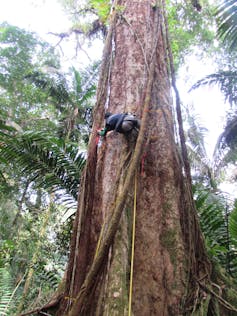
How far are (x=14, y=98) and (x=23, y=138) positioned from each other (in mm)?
5565

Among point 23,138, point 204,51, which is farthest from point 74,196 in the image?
point 204,51

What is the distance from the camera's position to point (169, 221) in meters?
1.90

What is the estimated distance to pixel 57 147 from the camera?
4.16 meters

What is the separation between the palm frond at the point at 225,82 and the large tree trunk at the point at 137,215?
4.56 meters

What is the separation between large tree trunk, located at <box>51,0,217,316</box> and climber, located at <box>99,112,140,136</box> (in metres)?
0.07

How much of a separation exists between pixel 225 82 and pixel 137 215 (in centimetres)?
578

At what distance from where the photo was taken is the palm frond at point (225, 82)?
663 centimetres

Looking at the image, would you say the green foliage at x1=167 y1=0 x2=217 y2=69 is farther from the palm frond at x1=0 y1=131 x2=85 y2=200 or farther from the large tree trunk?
the large tree trunk

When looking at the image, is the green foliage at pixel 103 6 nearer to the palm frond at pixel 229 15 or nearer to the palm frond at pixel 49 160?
the palm frond at pixel 229 15

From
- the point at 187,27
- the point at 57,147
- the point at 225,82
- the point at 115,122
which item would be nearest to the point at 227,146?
the point at 225,82

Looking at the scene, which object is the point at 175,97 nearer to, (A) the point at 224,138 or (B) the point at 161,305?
(B) the point at 161,305

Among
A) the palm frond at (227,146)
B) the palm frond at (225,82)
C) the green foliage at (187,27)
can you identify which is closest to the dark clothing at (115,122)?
the green foliage at (187,27)

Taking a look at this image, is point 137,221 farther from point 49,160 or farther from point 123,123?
point 49,160

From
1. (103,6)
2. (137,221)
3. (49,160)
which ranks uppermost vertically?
(103,6)
